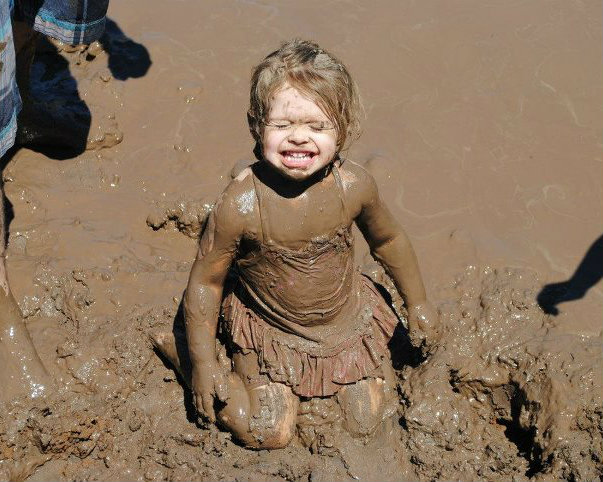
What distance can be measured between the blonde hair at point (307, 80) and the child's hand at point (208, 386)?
3.34 ft

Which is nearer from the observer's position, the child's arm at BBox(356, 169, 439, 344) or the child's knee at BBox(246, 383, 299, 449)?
the child's arm at BBox(356, 169, 439, 344)

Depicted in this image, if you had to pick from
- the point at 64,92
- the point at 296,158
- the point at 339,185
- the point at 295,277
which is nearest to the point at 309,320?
the point at 295,277

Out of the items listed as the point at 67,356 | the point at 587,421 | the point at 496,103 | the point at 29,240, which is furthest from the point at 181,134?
the point at 587,421

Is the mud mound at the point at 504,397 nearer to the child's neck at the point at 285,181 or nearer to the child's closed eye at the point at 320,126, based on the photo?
the child's neck at the point at 285,181

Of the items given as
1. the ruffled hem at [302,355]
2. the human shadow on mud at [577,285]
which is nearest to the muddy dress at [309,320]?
the ruffled hem at [302,355]

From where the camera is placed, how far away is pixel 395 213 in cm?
428

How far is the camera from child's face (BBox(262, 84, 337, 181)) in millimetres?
2676

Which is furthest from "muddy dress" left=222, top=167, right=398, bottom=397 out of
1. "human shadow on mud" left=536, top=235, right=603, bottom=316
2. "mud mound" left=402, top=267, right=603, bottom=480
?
"human shadow on mud" left=536, top=235, right=603, bottom=316

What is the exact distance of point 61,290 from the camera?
3809mm

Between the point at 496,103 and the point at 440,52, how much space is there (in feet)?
2.01

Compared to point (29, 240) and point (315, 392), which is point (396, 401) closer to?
point (315, 392)

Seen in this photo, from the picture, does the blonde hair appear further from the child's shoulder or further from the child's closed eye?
the child's shoulder

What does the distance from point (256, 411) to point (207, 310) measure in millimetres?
491

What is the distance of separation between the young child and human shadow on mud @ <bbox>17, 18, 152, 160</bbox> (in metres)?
1.66
